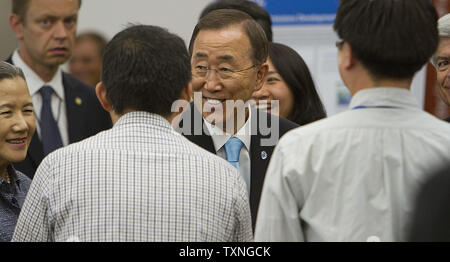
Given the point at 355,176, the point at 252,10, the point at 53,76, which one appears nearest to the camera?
the point at 355,176

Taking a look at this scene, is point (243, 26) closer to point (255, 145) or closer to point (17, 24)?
point (255, 145)

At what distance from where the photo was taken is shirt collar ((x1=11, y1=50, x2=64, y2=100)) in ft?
14.7

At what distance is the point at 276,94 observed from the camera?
4.06 metres

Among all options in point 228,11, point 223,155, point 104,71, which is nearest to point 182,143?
point 104,71

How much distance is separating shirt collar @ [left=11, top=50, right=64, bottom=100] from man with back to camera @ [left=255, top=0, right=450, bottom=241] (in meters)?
2.70

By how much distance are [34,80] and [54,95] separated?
14 centimetres

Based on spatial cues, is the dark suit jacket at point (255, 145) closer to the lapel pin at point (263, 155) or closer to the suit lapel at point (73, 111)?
the lapel pin at point (263, 155)

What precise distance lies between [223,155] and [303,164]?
114cm

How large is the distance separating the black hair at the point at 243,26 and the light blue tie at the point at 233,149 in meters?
0.35

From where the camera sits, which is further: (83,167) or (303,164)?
(83,167)

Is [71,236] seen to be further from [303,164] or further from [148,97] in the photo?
[303,164]

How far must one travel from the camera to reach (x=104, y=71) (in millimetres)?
2297

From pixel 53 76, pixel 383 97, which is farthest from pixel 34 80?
pixel 383 97

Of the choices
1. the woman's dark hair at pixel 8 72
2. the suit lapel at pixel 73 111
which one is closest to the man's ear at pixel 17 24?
the suit lapel at pixel 73 111
